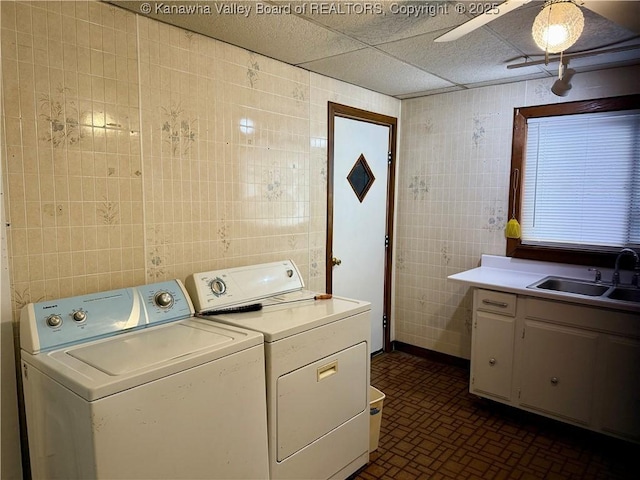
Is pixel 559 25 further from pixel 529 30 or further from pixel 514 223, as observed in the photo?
pixel 514 223

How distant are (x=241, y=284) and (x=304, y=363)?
598 millimetres

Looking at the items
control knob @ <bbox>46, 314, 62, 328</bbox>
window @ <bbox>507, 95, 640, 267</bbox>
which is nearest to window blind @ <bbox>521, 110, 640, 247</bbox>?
window @ <bbox>507, 95, 640, 267</bbox>

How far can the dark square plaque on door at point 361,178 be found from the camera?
10.9 ft

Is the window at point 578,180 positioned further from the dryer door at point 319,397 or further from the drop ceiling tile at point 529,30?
the dryer door at point 319,397

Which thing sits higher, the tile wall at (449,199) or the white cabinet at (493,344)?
the tile wall at (449,199)

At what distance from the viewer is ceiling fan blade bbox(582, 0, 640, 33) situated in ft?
5.68

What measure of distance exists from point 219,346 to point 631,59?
2.81 meters

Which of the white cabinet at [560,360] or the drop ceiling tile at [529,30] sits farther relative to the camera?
the white cabinet at [560,360]

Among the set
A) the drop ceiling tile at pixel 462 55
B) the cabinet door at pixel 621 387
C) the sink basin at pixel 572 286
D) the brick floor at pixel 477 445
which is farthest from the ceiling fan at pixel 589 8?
the brick floor at pixel 477 445

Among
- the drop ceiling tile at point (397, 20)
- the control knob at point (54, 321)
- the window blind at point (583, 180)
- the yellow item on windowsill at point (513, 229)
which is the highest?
the drop ceiling tile at point (397, 20)

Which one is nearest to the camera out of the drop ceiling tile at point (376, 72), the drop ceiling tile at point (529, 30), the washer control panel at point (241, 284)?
the drop ceiling tile at point (529, 30)

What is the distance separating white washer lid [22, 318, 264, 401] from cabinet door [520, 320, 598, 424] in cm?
178

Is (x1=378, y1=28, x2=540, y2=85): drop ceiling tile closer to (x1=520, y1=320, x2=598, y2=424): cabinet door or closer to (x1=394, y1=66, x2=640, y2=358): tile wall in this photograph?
(x1=394, y1=66, x2=640, y2=358): tile wall

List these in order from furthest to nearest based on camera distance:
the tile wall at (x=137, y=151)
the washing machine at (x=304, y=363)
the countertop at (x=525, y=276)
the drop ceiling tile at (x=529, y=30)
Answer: the countertop at (x=525, y=276)
the drop ceiling tile at (x=529, y=30)
the washing machine at (x=304, y=363)
the tile wall at (x=137, y=151)
